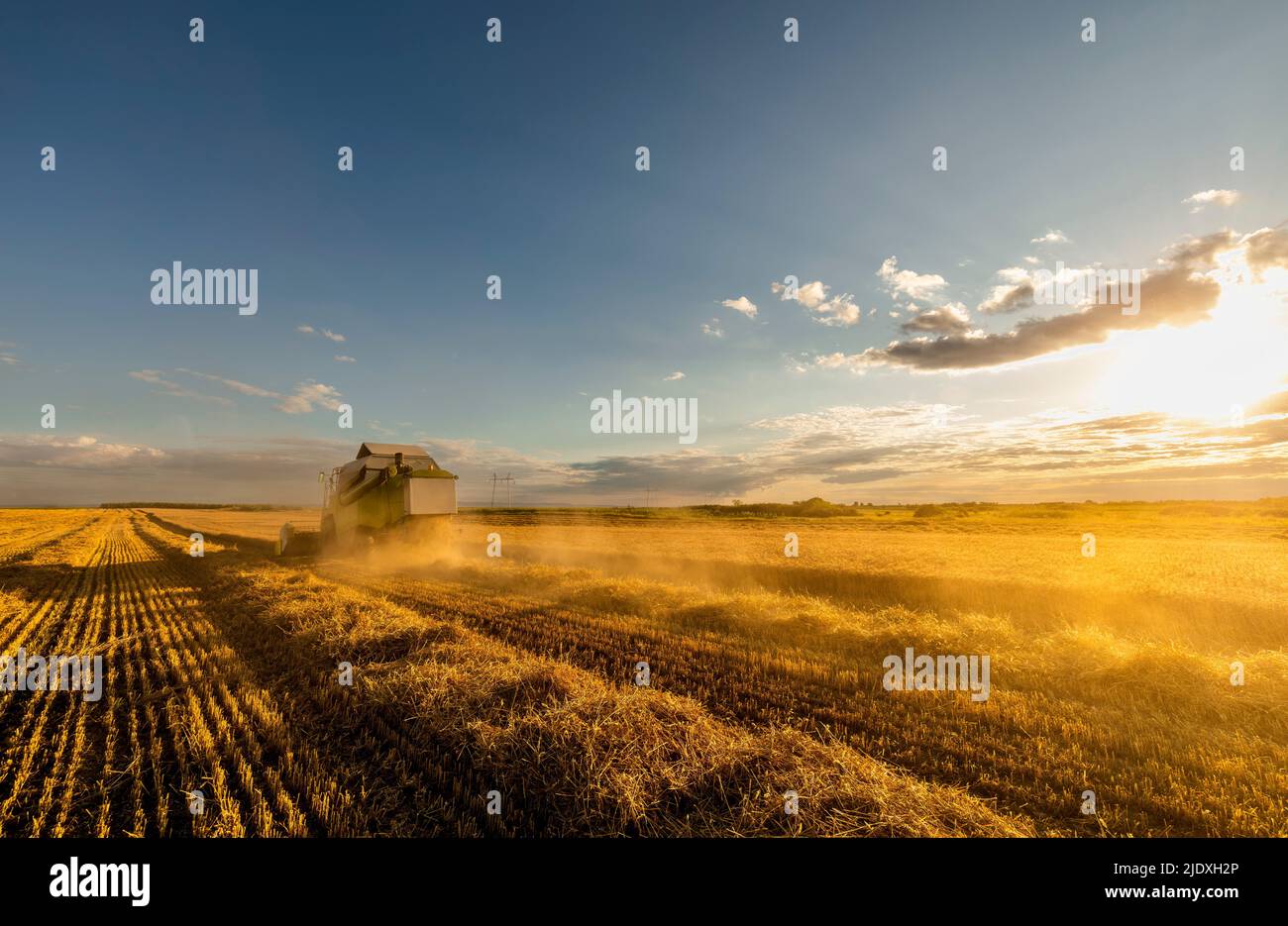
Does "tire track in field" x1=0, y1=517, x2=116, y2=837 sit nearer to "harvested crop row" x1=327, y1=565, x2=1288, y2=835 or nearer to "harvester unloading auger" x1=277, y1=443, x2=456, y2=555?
"harvested crop row" x1=327, y1=565, x2=1288, y2=835

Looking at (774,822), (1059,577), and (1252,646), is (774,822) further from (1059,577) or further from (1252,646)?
(1059,577)

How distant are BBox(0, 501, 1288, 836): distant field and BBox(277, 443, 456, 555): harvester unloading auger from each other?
16.8ft

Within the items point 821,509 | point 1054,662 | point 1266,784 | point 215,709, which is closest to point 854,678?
point 1054,662

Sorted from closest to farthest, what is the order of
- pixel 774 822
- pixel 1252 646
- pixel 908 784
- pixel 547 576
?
1. pixel 774 822
2. pixel 908 784
3. pixel 1252 646
4. pixel 547 576

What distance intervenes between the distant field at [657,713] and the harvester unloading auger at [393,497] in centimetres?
512

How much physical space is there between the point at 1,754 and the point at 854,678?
A: 31.6ft

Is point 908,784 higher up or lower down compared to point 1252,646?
higher up

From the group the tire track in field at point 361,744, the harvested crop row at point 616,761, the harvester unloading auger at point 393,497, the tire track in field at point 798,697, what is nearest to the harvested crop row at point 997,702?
the tire track in field at point 798,697

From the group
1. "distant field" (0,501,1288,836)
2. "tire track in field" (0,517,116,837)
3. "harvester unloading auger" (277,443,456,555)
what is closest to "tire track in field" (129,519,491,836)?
"distant field" (0,501,1288,836)

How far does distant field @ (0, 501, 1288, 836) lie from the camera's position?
13.8 ft

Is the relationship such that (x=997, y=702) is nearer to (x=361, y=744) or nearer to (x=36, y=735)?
(x=361, y=744)

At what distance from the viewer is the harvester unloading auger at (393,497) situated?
18.8 meters

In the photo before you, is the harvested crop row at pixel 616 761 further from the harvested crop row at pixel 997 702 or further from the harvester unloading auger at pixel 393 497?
the harvester unloading auger at pixel 393 497

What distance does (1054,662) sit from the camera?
26.2ft
